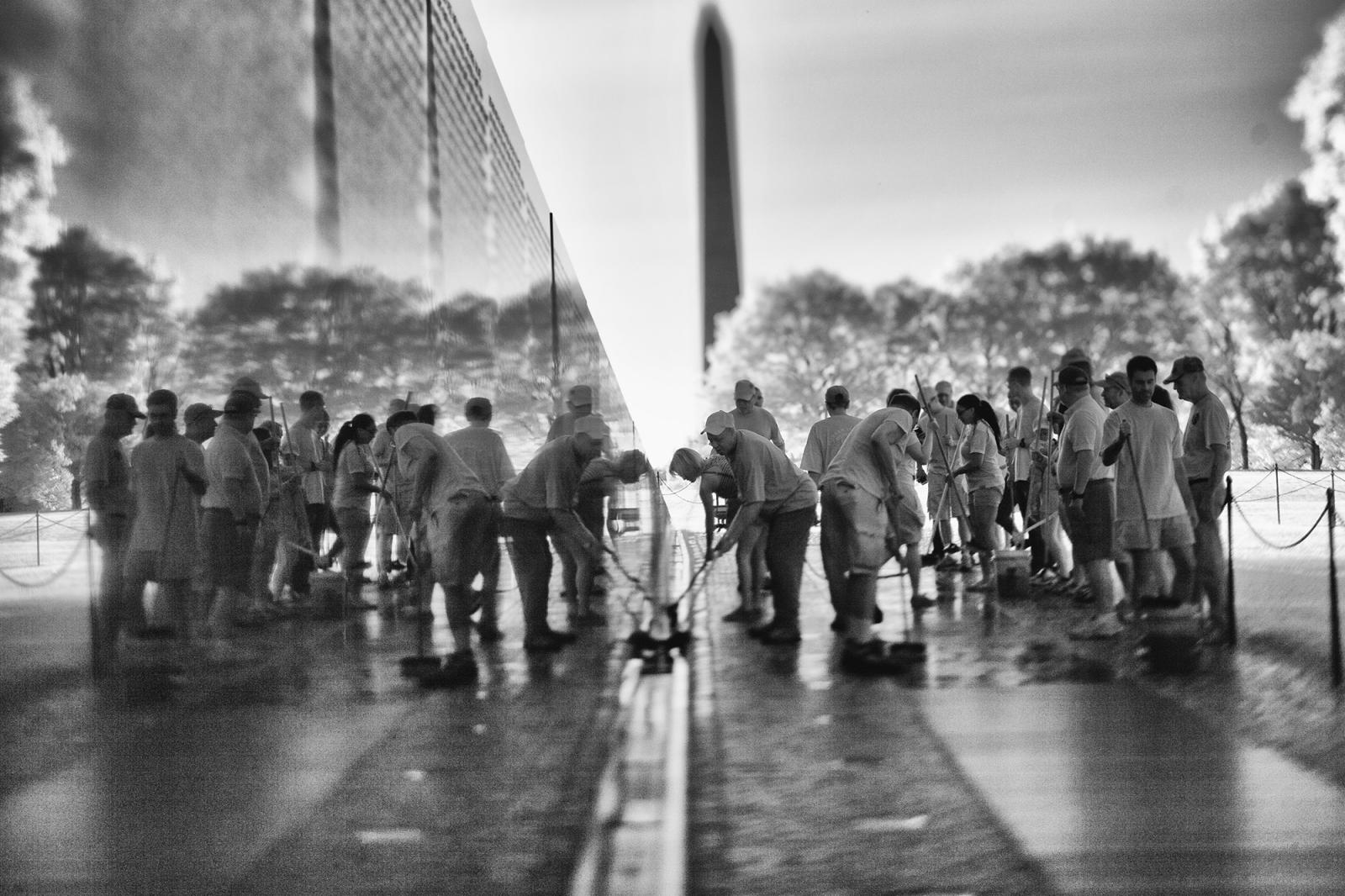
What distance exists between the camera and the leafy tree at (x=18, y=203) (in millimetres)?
2427

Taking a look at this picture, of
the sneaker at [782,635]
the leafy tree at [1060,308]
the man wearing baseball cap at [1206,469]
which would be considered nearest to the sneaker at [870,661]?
the sneaker at [782,635]

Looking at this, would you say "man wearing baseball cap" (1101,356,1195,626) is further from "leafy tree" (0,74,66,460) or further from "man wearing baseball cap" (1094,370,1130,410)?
"leafy tree" (0,74,66,460)

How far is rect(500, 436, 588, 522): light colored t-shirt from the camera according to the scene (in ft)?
22.2

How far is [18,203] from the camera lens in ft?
8.21

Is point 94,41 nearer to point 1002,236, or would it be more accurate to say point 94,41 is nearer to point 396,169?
point 396,169

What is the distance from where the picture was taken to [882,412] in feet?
25.8

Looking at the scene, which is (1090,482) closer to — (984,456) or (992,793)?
(984,456)

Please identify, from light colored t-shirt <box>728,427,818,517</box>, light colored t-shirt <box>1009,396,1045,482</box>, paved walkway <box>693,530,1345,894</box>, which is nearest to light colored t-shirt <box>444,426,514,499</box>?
paved walkway <box>693,530,1345,894</box>

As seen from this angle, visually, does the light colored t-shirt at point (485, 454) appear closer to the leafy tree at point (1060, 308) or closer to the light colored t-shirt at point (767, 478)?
the light colored t-shirt at point (767, 478)

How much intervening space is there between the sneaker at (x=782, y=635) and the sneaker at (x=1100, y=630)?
1.47 metres

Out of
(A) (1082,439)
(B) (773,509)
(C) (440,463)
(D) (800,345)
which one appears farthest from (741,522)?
(D) (800,345)

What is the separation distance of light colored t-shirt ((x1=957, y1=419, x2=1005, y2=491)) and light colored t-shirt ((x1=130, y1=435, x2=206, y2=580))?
342 inches

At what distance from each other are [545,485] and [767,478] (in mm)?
2427

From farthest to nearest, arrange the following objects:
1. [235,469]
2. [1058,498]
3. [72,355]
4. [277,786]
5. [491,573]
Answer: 1. [1058,498]
2. [491,573]
3. [277,786]
4. [235,469]
5. [72,355]
